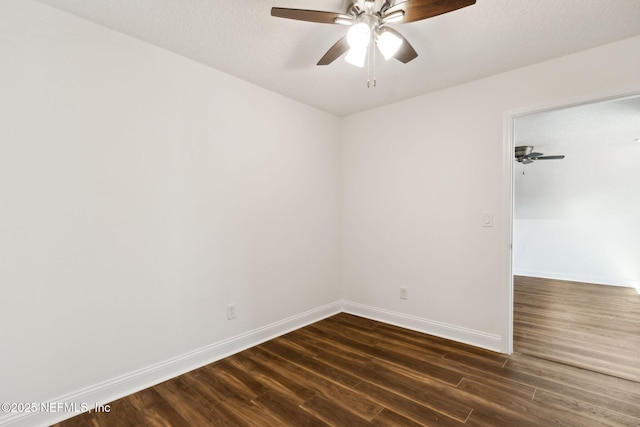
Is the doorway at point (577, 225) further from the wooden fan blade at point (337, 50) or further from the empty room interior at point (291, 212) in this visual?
the wooden fan blade at point (337, 50)

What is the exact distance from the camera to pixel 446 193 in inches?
115

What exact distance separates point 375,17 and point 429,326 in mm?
2816

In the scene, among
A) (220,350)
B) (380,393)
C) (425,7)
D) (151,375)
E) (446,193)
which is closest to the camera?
(425,7)

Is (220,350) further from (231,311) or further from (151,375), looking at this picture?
(151,375)

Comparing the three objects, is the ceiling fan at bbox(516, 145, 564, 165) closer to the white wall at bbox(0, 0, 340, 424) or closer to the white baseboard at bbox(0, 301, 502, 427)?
the white baseboard at bbox(0, 301, 502, 427)

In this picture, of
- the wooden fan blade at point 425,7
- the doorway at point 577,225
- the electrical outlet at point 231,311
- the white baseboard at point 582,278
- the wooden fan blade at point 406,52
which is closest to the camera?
the wooden fan blade at point 425,7

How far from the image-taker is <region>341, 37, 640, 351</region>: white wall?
2369mm

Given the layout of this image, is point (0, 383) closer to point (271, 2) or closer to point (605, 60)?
point (271, 2)

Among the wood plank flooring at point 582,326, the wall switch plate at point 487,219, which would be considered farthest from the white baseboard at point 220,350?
the wall switch plate at point 487,219

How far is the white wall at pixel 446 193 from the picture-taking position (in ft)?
7.77

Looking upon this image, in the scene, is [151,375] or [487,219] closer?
[151,375]

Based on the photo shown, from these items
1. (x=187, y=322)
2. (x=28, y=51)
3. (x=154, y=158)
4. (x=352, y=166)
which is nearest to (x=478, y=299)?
(x=352, y=166)

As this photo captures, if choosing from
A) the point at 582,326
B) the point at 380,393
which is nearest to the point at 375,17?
the point at 380,393

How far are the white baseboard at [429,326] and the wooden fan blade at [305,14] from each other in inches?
112
